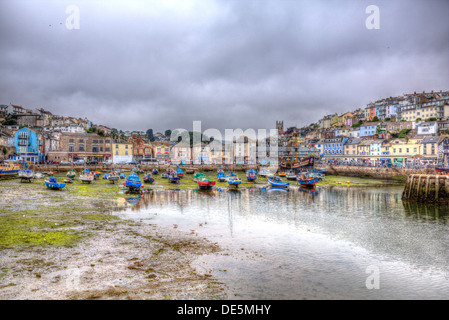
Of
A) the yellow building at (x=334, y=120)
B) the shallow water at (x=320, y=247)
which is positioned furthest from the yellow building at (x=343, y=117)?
the shallow water at (x=320, y=247)

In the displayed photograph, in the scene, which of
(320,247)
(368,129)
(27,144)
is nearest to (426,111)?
(368,129)

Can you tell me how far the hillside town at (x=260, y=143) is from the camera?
89.1 meters

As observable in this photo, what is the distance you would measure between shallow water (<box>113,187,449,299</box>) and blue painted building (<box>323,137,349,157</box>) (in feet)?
284

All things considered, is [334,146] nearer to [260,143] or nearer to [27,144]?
[260,143]

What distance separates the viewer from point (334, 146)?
394 ft

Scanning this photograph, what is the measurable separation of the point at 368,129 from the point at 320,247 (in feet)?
415

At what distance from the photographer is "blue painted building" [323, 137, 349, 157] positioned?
117812 mm

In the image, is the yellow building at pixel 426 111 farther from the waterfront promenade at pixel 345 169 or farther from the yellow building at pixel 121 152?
the yellow building at pixel 121 152

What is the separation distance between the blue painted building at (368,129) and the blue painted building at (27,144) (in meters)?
126

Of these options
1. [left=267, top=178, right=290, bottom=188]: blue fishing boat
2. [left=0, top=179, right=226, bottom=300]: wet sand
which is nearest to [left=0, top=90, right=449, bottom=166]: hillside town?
[left=267, top=178, right=290, bottom=188]: blue fishing boat

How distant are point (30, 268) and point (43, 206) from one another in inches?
663
